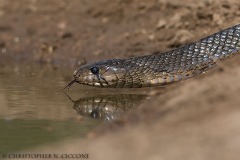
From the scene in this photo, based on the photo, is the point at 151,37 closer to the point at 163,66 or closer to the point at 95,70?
the point at 95,70

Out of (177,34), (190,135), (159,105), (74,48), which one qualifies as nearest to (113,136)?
(190,135)

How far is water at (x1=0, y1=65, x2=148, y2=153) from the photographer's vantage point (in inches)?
295

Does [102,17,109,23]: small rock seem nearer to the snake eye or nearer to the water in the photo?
the water

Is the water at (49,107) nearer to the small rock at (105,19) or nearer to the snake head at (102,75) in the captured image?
the snake head at (102,75)

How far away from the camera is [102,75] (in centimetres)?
1038

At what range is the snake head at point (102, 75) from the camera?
1038 cm

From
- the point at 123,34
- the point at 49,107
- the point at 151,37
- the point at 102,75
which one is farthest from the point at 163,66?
the point at 123,34

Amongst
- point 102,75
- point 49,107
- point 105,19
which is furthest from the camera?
point 105,19

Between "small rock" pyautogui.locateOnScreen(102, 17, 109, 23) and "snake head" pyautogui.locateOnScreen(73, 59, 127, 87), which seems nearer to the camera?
"snake head" pyautogui.locateOnScreen(73, 59, 127, 87)

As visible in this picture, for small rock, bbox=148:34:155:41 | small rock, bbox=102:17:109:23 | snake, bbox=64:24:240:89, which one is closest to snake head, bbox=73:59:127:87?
snake, bbox=64:24:240:89

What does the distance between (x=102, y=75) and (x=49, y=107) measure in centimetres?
146

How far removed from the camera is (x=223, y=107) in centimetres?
615

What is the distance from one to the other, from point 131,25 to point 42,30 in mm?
Answer: 1719

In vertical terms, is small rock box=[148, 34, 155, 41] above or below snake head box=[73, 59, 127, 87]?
below
